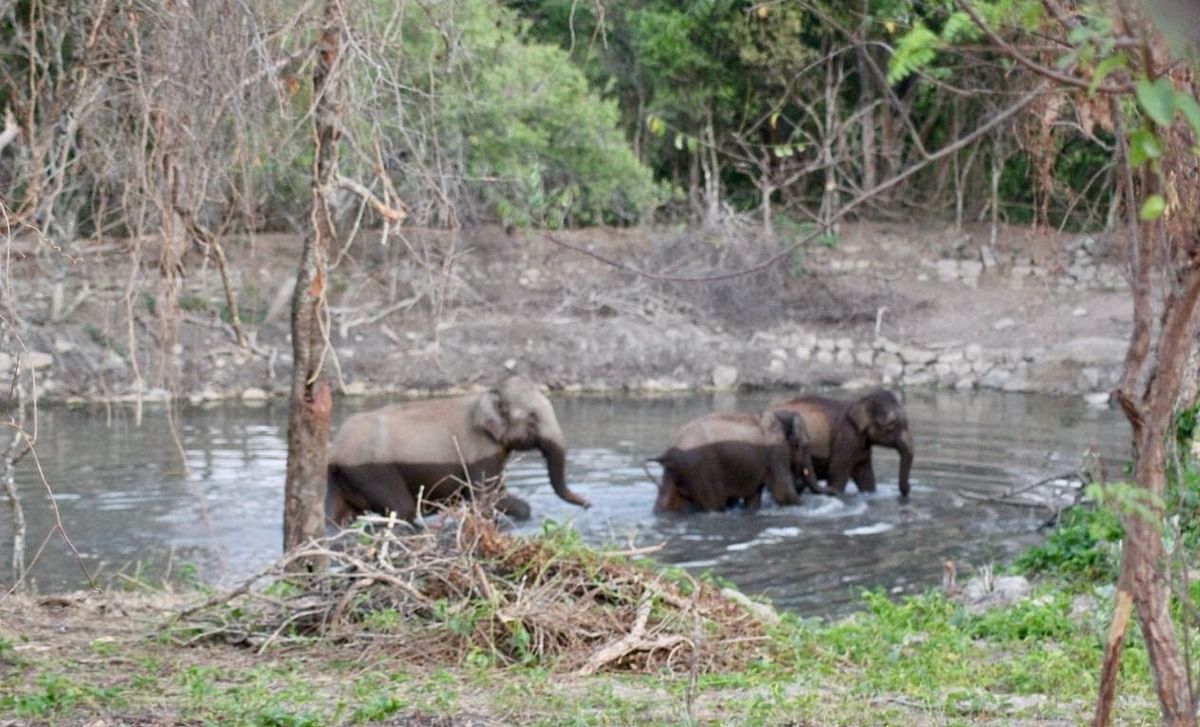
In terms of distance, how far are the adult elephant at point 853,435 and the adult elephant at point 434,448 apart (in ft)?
9.29

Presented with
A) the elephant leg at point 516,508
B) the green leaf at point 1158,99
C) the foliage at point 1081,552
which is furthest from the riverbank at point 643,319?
the green leaf at point 1158,99

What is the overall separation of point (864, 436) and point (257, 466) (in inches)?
259

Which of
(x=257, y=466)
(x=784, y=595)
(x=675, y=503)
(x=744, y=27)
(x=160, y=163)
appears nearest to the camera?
(x=160, y=163)

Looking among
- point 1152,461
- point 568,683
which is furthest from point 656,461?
point 1152,461

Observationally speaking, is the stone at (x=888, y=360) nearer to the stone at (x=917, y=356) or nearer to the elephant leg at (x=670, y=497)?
the stone at (x=917, y=356)

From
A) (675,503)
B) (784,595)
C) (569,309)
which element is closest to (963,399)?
(569,309)

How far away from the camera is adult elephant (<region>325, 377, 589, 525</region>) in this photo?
15.6 meters

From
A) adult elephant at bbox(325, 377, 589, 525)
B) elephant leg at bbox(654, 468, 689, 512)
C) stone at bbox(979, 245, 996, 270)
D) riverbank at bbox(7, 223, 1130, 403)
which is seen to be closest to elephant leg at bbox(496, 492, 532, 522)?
adult elephant at bbox(325, 377, 589, 525)

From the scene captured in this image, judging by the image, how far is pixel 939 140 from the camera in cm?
3694

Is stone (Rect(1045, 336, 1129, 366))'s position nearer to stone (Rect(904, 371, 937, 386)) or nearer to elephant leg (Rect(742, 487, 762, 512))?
stone (Rect(904, 371, 937, 386))

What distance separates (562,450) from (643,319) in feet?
42.8

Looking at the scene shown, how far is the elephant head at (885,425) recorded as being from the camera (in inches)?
697

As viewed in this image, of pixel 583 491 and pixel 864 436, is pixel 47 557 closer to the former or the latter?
pixel 583 491

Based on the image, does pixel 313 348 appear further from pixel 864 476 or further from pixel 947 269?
pixel 947 269
